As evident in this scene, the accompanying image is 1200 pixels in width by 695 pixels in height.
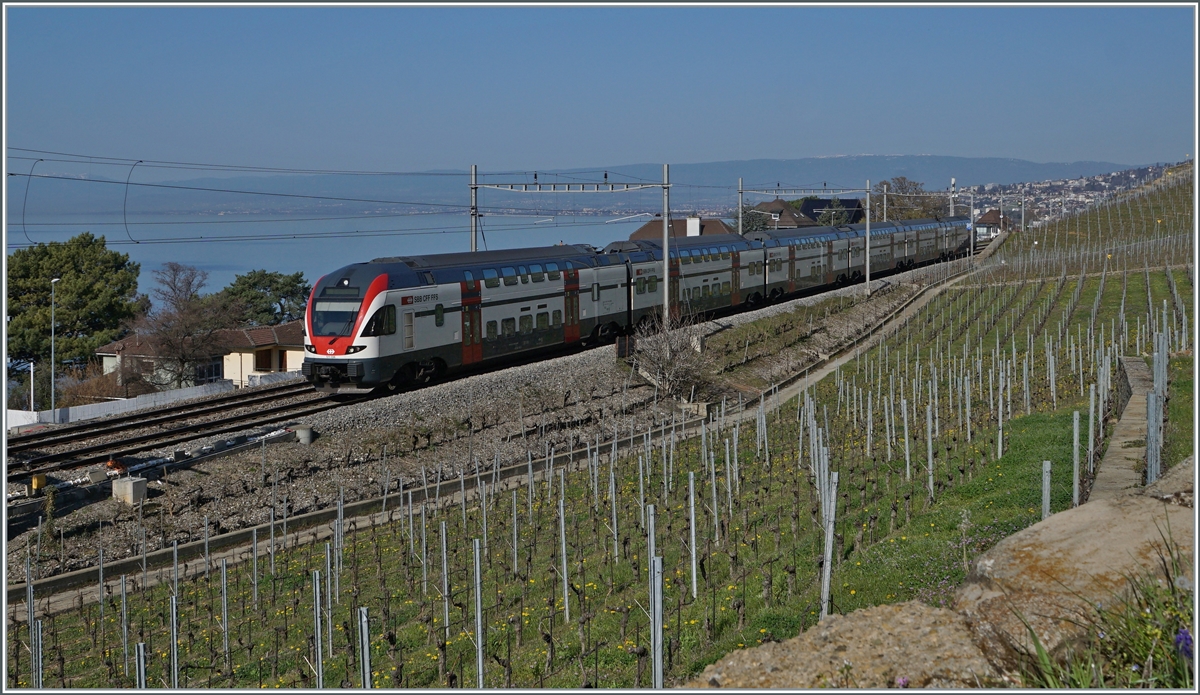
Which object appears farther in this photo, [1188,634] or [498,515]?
[498,515]

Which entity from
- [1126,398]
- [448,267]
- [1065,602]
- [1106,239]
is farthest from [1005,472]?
[1106,239]

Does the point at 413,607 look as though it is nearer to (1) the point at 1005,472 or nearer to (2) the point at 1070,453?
(1) the point at 1005,472

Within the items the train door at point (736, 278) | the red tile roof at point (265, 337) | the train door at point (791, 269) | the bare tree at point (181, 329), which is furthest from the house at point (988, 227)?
the train door at point (736, 278)

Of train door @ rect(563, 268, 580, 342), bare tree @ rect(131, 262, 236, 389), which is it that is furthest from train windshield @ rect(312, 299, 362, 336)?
bare tree @ rect(131, 262, 236, 389)

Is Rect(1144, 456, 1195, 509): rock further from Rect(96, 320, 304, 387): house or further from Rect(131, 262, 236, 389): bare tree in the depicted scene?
Rect(131, 262, 236, 389): bare tree

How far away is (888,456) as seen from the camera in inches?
824

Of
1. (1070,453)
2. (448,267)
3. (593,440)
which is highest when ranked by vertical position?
(448,267)

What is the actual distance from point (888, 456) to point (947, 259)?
5706cm

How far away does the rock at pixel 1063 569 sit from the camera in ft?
26.1

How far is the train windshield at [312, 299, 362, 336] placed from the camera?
86.1 feet

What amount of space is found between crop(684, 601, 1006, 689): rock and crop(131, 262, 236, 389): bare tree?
5354cm

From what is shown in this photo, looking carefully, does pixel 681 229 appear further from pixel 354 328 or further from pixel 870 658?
pixel 870 658

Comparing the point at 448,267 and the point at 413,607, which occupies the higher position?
the point at 448,267

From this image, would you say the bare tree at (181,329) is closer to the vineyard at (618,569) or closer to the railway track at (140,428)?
the railway track at (140,428)
